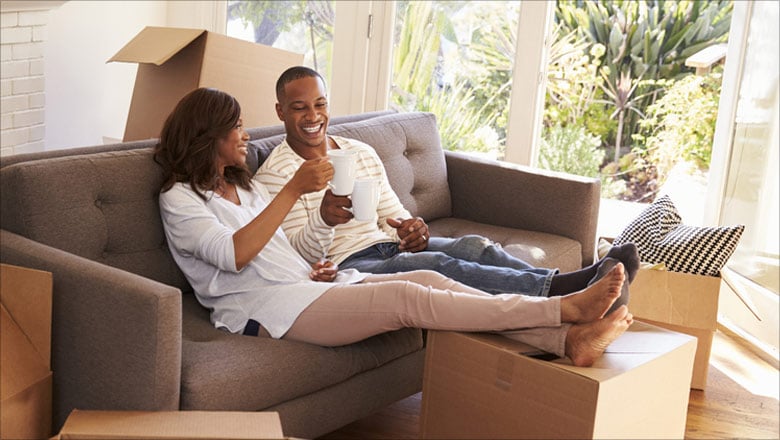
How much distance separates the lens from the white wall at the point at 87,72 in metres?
4.23

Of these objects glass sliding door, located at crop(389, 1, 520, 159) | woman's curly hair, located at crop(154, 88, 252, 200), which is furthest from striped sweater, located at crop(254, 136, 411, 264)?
glass sliding door, located at crop(389, 1, 520, 159)

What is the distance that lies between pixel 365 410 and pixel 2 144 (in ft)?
6.93

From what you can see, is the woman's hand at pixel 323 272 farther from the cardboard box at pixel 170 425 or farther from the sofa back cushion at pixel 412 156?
the sofa back cushion at pixel 412 156

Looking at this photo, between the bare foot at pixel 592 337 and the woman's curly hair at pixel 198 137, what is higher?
the woman's curly hair at pixel 198 137

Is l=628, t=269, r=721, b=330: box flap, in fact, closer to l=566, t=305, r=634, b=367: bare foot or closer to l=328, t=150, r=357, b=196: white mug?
l=566, t=305, r=634, b=367: bare foot

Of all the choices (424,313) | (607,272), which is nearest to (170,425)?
(424,313)

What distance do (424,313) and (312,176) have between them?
1.47 feet

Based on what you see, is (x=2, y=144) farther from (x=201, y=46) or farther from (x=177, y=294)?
(x=177, y=294)

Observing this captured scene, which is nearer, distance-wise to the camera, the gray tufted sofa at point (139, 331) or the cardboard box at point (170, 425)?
the cardboard box at point (170, 425)

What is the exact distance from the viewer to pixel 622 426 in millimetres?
2115

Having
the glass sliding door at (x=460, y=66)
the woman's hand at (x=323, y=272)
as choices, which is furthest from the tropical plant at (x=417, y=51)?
the woman's hand at (x=323, y=272)

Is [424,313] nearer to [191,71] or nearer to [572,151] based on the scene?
[191,71]

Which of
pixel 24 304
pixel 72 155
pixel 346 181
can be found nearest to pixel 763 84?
pixel 346 181

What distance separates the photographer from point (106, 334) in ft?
6.87
